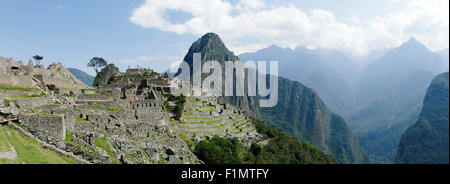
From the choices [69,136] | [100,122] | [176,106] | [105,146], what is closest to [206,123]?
[176,106]

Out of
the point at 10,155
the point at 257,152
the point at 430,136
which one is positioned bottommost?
the point at 430,136

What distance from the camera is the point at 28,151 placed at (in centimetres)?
1361

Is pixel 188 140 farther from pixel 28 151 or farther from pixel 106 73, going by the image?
pixel 106 73

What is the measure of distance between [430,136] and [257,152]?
128 metres

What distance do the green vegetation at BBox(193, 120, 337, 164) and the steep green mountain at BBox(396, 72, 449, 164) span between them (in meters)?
75.3

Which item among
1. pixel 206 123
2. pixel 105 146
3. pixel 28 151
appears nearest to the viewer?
pixel 28 151

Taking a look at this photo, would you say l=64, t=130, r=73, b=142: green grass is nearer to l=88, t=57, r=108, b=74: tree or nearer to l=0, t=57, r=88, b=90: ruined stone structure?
l=0, t=57, r=88, b=90: ruined stone structure

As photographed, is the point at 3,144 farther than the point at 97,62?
A: No

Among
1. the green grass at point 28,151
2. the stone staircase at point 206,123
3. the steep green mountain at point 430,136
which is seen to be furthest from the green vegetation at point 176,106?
the steep green mountain at point 430,136

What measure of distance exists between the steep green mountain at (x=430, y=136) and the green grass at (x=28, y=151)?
479 feet

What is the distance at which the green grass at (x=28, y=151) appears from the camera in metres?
12.6

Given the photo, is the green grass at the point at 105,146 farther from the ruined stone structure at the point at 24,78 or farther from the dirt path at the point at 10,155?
the ruined stone structure at the point at 24,78

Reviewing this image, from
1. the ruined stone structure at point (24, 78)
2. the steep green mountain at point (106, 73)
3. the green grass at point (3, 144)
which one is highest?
the steep green mountain at point (106, 73)
